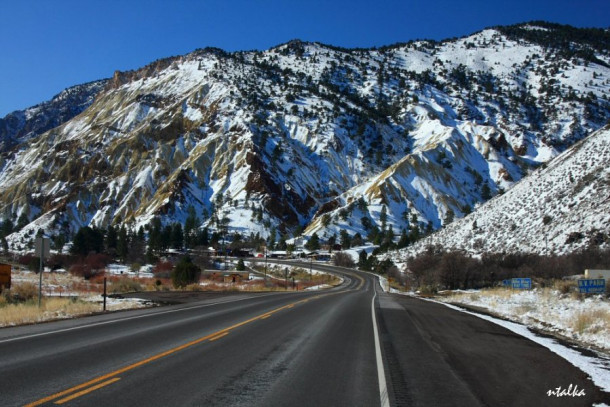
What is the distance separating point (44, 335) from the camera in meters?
12.1

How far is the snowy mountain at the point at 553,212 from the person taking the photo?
5231 cm

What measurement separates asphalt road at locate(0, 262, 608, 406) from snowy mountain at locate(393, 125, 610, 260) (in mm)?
43882

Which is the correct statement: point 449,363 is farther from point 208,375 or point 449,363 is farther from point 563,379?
point 208,375

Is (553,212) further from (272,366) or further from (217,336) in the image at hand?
(272,366)

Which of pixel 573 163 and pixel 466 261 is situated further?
pixel 573 163

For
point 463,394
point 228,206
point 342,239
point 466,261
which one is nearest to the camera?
point 463,394

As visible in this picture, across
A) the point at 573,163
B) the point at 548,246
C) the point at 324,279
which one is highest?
the point at 573,163

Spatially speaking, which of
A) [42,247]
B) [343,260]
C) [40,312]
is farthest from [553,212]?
[343,260]

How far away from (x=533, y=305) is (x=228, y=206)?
16089 cm

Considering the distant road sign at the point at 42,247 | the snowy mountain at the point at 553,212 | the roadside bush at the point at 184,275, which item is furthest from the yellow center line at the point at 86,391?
the snowy mountain at the point at 553,212

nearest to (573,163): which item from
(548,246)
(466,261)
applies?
(548,246)

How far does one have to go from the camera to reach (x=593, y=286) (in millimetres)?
20906

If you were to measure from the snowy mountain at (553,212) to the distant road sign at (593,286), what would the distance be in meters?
29.6

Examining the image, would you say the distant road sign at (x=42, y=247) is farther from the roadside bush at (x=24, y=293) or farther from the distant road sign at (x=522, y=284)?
the distant road sign at (x=522, y=284)
